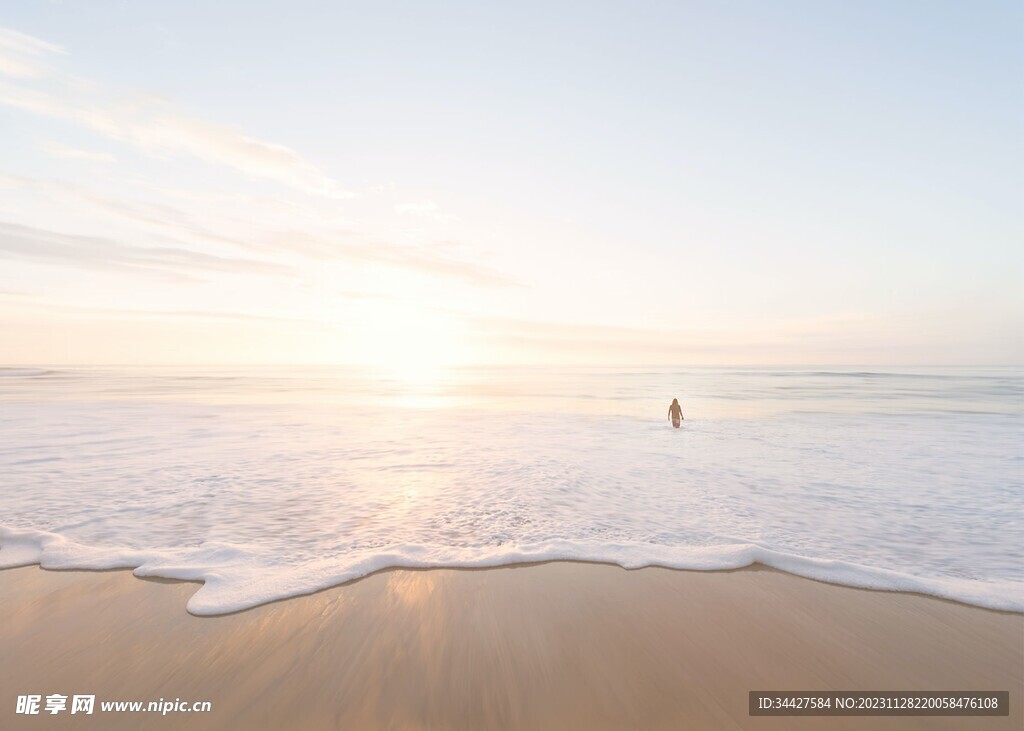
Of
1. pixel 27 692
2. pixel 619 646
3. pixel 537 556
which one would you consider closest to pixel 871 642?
pixel 619 646

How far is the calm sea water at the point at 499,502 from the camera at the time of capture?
20.1 feet

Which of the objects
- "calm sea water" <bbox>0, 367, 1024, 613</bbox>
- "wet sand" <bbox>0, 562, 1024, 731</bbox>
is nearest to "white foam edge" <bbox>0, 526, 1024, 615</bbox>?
"calm sea water" <bbox>0, 367, 1024, 613</bbox>

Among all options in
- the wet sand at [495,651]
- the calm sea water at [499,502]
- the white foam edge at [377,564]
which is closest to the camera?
the wet sand at [495,651]

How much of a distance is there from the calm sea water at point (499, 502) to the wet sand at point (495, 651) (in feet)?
1.91

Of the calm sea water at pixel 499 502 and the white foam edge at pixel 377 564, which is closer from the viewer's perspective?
the white foam edge at pixel 377 564

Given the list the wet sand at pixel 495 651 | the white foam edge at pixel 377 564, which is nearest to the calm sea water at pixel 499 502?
the white foam edge at pixel 377 564

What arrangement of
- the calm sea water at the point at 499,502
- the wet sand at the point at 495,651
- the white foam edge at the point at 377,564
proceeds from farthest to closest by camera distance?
the calm sea water at the point at 499,502 < the white foam edge at the point at 377,564 < the wet sand at the point at 495,651

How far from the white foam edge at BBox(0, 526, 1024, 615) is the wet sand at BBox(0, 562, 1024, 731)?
24cm

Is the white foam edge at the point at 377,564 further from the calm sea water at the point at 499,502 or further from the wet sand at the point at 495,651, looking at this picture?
the wet sand at the point at 495,651

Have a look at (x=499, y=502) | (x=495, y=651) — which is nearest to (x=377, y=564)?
(x=495, y=651)

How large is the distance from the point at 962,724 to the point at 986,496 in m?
9.60

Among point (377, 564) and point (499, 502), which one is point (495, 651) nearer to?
point (377, 564)

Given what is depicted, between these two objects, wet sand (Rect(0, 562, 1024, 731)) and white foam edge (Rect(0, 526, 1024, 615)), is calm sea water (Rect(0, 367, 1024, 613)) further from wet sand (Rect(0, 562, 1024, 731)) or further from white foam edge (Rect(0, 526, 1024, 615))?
wet sand (Rect(0, 562, 1024, 731))

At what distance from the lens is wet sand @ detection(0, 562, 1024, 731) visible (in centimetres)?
348
